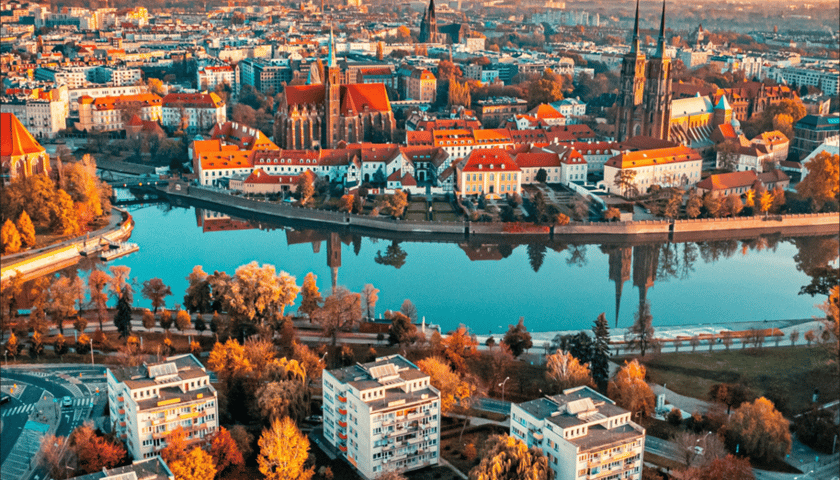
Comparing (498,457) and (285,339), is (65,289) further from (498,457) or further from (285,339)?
(498,457)

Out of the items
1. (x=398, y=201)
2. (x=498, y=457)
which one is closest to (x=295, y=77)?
(x=398, y=201)

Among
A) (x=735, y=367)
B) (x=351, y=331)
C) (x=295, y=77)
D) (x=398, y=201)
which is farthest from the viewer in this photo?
(x=295, y=77)

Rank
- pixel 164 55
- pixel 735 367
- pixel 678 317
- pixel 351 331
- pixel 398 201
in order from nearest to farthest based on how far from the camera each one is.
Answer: pixel 735 367, pixel 351 331, pixel 678 317, pixel 398 201, pixel 164 55

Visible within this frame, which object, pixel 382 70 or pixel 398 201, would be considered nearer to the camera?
pixel 398 201

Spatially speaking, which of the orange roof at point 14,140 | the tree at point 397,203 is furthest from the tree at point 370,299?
the orange roof at point 14,140

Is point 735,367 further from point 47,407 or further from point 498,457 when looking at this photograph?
point 47,407

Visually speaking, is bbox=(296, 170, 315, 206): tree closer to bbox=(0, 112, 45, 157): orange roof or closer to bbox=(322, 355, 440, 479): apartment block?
bbox=(0, 112, 45, 157): orange roof

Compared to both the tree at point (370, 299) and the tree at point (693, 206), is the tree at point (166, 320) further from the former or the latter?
the tree at point (693, 206)
